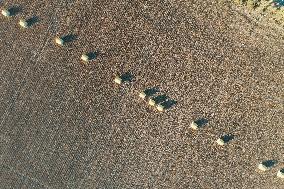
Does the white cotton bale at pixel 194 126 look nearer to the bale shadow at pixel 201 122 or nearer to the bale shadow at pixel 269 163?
the bale shadow at pixel 201 122

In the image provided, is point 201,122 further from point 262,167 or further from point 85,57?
point 85,57

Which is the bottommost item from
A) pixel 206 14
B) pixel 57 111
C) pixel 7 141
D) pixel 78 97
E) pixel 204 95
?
pixel 7 141

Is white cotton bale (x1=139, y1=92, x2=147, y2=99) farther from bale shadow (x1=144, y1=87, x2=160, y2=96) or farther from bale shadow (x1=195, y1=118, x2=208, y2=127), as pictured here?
bale shadow (x1=195, y1=118, x2=208, y2=127)

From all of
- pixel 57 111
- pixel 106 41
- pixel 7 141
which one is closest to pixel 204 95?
pixel 106 41

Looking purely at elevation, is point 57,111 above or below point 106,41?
below

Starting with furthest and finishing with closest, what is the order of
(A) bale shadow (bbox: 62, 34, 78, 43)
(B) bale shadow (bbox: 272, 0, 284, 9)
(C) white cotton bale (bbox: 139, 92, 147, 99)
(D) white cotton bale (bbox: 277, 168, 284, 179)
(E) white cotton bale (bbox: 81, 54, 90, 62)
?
(A) bale shadow (bbox: 62, 34, 78, 43)
(E) white cotton bale (bbox: 81, 54, 90, 62)
(C) white cotton bale (bbox: 139, 92, 147, 99)
(D) white cotton bale (bbox: 277, 168, 284, 179)
(B) bale shadow (bbox: 272, 0, 284, 9)

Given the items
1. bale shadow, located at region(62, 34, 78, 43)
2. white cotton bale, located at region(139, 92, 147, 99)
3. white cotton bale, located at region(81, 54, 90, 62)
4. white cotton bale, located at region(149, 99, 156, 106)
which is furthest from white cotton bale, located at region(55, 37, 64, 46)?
white cotton bale, located at region(149, 99, 156, 106)

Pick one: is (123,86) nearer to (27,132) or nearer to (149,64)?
(149,64)

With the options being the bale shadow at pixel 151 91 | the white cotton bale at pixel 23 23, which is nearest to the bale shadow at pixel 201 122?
the bale shadow at pixel 151 91
